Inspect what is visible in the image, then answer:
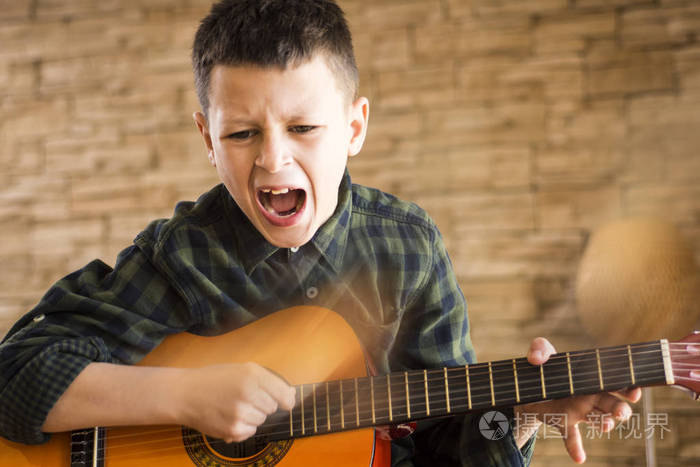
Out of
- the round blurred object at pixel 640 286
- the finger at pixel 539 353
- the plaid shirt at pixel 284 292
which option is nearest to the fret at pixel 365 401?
the plaid shirt at pixel 284 292

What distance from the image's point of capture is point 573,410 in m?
0.78

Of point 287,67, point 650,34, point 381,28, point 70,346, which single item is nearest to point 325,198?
point 287,67

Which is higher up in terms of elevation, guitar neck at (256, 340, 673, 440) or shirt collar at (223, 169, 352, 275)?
shirt collar at (223, 169, 352, 275)

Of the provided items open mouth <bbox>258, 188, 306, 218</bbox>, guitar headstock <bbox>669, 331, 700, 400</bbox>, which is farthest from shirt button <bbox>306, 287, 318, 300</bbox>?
guitar headstock <bbox>669, 331, 700, 400</bbox>

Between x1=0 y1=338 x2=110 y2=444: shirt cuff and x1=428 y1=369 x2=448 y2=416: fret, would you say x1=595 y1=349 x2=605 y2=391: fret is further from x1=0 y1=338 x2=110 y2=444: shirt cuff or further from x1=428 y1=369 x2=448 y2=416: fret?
x1=0 y1=338 x2=110 y2=444: shirt cuff

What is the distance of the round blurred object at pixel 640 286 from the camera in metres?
1.61

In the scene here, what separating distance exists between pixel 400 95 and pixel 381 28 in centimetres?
24

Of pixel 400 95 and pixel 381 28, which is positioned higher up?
pixel 381 28

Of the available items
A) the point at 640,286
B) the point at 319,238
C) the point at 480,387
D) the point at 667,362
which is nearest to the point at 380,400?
the point at 480,387

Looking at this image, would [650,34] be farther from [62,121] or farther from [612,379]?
[62,121]

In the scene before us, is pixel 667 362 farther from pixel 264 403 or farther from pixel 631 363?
pixel 264 403

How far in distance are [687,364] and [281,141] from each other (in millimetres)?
549

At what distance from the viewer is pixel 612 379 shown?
71 cm

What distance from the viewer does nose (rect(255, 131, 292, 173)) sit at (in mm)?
755
